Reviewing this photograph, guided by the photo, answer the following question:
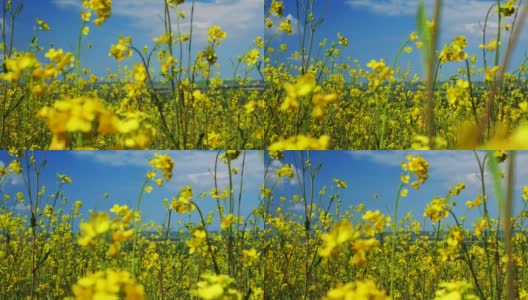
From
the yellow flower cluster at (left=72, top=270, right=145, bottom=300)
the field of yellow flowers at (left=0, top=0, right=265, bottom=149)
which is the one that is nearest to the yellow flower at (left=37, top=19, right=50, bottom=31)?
the field of yellow flowers at (left=0, top=0, right=265, bottom=149)

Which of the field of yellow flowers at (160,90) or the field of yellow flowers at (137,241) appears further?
the field of yellow flowers at (160,90)

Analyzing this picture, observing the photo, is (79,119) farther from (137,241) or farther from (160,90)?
(160,90)

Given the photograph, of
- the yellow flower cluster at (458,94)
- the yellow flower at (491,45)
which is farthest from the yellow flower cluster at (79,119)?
the yellow flower at (491,45)

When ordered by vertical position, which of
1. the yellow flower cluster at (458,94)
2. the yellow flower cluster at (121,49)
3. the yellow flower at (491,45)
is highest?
the yellow flower at (491,45)

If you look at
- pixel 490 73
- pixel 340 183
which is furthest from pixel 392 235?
pixel 490 73

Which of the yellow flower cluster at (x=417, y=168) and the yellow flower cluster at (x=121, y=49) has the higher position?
the yellow flower cluster at (x=121, y=49)

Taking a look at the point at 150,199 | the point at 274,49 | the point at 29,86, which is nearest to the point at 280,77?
the point at 274,49

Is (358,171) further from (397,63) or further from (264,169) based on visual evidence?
(397,63)

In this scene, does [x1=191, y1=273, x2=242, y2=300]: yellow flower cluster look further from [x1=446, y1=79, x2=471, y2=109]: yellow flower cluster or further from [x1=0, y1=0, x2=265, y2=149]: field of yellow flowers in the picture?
[x1=446, y1=79, x2=471, y2=109]: yellow flower cluster

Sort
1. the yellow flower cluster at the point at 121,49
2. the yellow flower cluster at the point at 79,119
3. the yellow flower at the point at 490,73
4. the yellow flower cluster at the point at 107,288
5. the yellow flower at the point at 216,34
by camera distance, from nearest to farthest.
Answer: the yellow flower cluster at the point at 107,288 < the yellow flower cluster at the point at 79,119 < the yellow flower cluster at the point at 121,49 < the yellow flower at the point at 490,73 < the yellow flower at the point at 216,34

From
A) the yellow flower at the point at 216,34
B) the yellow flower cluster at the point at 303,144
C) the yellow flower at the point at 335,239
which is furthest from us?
the yellow flower at the point at 216,34

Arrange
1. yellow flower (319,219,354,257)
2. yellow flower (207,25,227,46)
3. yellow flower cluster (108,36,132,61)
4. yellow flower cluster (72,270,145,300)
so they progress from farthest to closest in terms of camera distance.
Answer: yellow flower (207,25,227,46) < yellow flower cluster (108,36,132,61) < yellow flower (319,219,354,257) < yellow flower cluster (72,270,145,300)

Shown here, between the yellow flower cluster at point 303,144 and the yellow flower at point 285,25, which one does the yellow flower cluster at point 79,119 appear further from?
the yellow flower at point 285,25
